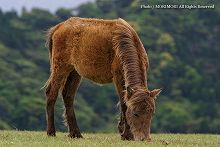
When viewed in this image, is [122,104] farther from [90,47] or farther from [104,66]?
[90,47]

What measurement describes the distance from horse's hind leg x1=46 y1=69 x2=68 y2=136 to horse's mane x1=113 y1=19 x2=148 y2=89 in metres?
1.69

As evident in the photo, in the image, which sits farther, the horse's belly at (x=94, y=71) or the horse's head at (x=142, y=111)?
the horse's belly at (x=94, y=71)

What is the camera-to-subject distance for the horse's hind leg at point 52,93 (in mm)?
13516

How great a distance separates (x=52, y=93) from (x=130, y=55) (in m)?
2.43

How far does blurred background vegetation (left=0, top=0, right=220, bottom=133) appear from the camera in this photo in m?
48.0

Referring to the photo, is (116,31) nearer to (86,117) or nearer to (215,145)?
(215,145)

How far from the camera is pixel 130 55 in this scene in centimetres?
1200

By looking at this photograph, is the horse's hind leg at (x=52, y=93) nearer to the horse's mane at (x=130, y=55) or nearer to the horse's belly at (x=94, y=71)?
the horse's belly at (x=94, y=71)

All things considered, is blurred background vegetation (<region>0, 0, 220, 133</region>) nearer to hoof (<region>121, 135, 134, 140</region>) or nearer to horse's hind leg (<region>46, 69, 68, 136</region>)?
horse's hind leg (<region>46, 69, 68, 136</region>)

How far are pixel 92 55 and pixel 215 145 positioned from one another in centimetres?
308

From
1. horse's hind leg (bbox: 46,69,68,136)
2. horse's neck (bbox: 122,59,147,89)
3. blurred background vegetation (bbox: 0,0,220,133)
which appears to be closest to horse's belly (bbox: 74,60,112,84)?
horse's hind leg (bbox: 46,69,68,136)

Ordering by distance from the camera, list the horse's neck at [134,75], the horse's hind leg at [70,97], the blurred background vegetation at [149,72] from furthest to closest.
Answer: the blurred background vegetation at [149,72], the horse's hind leg at [70,97], the horse's neck at [134,75]

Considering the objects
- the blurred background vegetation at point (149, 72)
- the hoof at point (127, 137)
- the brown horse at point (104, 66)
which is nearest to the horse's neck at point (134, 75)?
the brown horse at point (104, 66)

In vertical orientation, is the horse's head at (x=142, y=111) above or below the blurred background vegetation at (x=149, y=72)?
above
